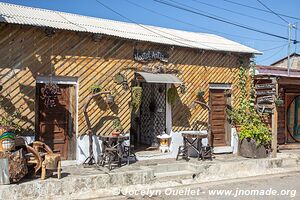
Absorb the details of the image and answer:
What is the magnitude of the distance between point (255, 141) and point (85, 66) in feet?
19.3

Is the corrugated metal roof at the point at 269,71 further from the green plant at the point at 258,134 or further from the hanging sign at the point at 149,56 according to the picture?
Answer: the hanging sign at the point at 149,56

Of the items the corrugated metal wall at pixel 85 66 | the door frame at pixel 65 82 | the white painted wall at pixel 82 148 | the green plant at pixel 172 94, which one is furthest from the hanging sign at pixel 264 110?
the door frame at pixel 65 82

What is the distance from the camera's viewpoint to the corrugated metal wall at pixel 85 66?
25.5ft

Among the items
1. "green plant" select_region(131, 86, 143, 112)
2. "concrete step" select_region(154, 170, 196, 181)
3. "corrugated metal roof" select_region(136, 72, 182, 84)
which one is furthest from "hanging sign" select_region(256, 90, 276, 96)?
"green plant" select_region(131, 86, 143, 112)

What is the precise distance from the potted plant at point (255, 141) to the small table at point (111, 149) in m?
4.30

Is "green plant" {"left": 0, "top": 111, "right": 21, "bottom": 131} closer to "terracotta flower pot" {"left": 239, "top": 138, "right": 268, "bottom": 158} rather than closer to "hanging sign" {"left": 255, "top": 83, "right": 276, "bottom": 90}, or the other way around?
"terracotta flower pot" {"left": 239, "top": 138, "right": 268, "bottom": 158}

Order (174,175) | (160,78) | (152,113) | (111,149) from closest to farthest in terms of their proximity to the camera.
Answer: (111,149) < (174,175) < (160,78) < (152,113)

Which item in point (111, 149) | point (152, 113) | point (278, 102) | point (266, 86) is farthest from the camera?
point (152, 113)

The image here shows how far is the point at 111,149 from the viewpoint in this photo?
8336 mm

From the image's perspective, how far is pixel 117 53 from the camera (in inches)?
365

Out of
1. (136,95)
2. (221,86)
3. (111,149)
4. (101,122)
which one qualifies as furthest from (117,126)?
(221,86)

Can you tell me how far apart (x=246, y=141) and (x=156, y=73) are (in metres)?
3.76

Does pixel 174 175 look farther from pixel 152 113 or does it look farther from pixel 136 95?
pixel 152 113

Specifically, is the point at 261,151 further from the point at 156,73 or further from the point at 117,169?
the point at 117,169
